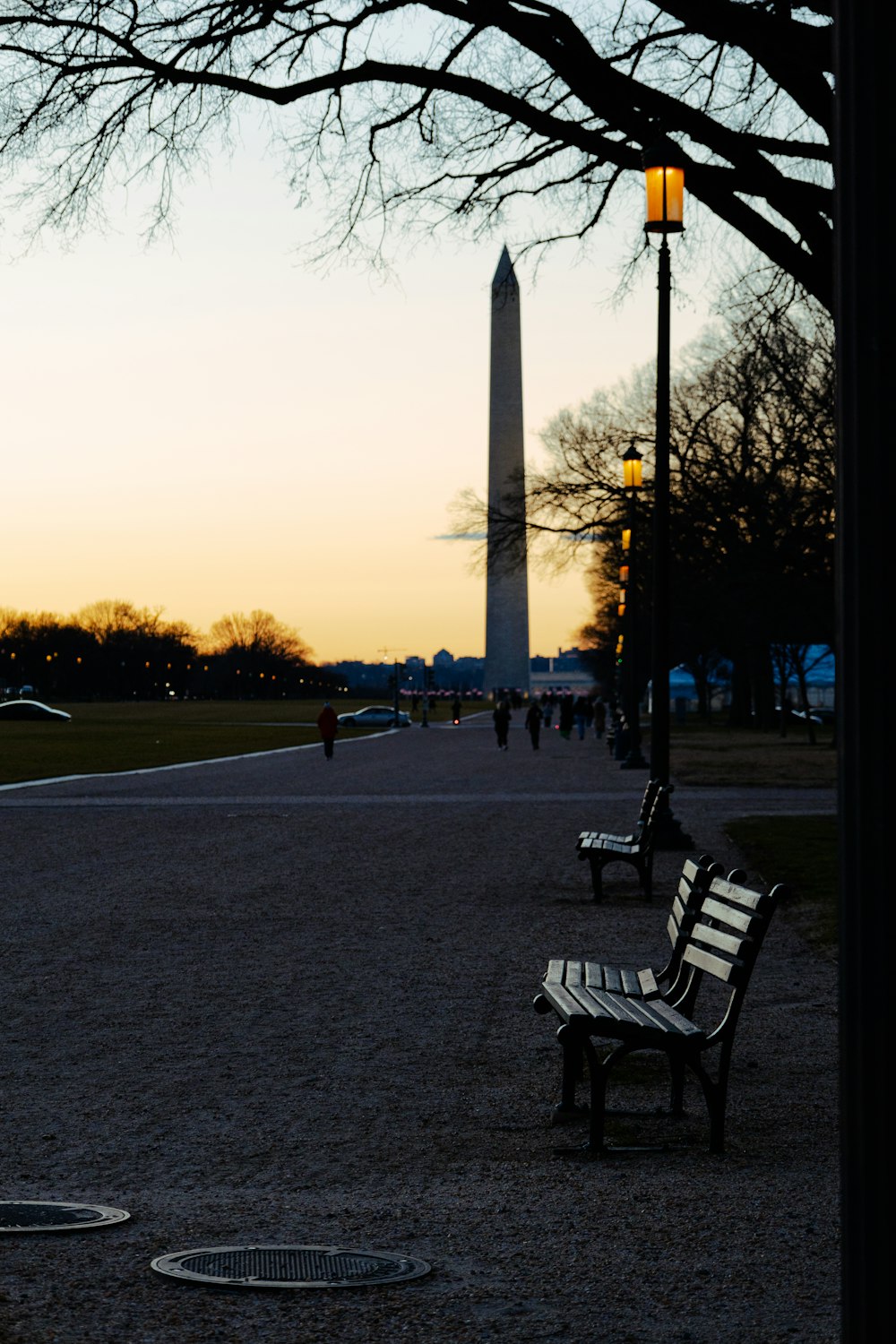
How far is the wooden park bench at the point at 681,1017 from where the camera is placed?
5859 millimetres

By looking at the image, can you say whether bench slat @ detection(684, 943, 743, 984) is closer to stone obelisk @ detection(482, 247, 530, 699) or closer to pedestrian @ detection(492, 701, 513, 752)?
pedestrian @ detection(492, 701, 513, 752)

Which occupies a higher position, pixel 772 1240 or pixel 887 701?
pixel 887 701

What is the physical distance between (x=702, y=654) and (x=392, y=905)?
69500 millimetres

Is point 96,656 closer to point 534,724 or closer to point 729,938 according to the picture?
point 534,724

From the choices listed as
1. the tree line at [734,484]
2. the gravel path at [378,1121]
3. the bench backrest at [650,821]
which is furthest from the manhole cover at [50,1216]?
the tree line at [734,484]

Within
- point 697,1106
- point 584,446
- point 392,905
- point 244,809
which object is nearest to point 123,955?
point 392,905

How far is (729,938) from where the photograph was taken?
6.18 m

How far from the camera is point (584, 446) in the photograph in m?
34.1

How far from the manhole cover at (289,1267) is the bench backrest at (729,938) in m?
1.76

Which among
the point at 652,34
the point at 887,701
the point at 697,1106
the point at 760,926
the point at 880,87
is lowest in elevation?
the point at 697,1106

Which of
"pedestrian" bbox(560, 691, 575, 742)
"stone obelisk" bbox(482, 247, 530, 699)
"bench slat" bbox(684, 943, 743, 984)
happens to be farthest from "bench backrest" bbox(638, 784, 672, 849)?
"pedestrian" bbox(560, 691, 575, 742)

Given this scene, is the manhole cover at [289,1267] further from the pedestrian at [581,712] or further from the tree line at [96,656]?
the tree line at [96,656]

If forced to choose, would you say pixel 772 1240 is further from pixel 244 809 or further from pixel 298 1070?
pixel 244 809

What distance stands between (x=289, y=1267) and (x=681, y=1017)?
222 centimetres
